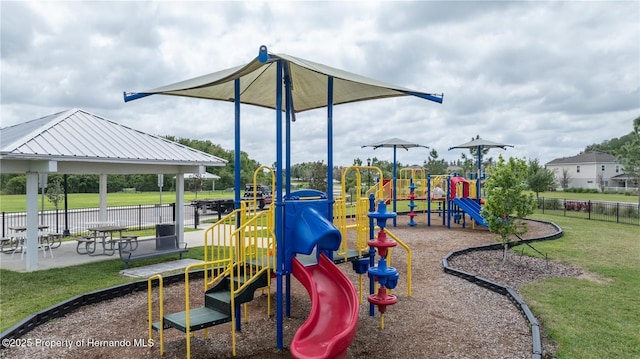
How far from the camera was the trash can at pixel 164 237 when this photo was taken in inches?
400

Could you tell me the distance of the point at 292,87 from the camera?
6.96m

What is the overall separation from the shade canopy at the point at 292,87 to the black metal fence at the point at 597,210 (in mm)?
18033

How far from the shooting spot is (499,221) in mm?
9797

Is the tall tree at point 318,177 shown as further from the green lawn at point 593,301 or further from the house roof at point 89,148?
the green lawn at point 593,301

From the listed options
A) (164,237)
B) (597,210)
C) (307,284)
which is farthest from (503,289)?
(597,210)

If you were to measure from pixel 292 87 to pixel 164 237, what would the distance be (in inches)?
220

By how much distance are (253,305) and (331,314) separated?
2.58 meters

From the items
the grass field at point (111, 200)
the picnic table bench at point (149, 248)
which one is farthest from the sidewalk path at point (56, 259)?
the grass field at point (111, 200)

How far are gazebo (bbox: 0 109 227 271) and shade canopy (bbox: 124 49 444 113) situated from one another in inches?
180

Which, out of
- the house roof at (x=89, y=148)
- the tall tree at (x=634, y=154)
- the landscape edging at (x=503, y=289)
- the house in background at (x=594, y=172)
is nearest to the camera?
the landscape edging at (x=503, y=289)

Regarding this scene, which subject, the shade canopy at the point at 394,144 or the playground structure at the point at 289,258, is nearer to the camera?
the playground structure at the point at 289,258

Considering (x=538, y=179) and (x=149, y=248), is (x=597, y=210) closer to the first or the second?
(x=538, y=179)

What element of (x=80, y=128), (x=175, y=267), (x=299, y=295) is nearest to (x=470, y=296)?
(x=299, y=295)

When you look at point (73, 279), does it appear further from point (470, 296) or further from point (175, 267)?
point (470, 296)
